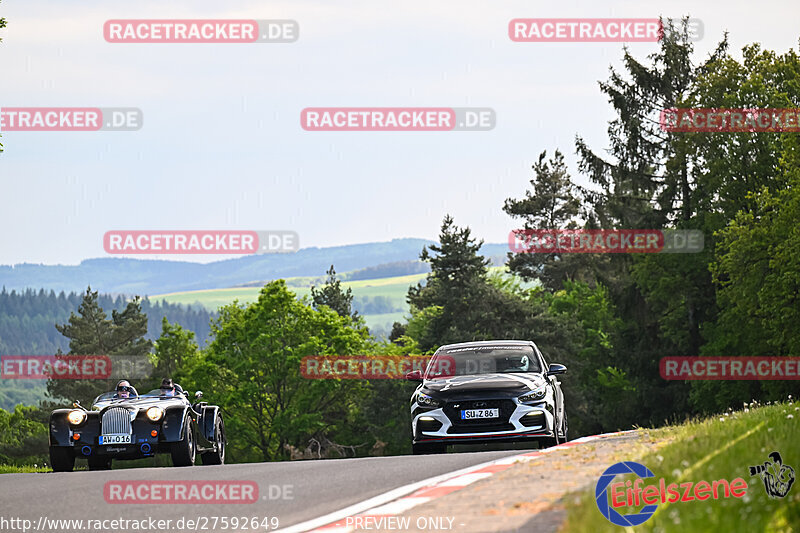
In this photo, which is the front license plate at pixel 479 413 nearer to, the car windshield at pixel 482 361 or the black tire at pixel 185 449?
the car windshield at pixel 482 361

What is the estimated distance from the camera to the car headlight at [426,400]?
1545 cm

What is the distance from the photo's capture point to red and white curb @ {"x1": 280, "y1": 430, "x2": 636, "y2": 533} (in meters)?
8.31

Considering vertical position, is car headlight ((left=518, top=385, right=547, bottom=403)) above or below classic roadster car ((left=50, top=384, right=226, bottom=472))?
above

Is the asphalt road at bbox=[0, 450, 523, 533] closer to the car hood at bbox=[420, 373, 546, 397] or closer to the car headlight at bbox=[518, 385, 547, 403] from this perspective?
the car hood at bbox=[420, 373, 546, 397]

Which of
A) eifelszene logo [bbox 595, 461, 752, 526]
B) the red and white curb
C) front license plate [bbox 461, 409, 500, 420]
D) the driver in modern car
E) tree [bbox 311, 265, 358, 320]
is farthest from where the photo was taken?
tree [bbox 311, 265, 358, 320]

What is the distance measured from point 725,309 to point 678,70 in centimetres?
1247

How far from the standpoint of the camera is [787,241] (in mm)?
39719

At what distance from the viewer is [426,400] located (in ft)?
51.1

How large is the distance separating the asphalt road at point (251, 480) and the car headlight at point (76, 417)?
94.3 inches

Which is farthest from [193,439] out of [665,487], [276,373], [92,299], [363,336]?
[92,299]

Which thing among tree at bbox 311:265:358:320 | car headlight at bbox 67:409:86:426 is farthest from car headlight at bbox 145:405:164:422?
tree at bbox 311:265:358:320

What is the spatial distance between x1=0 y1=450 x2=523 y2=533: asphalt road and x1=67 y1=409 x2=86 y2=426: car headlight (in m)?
2.40

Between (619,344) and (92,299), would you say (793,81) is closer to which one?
(619,344)

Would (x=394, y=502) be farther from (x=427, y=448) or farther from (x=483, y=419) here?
(x=427, y=448)
